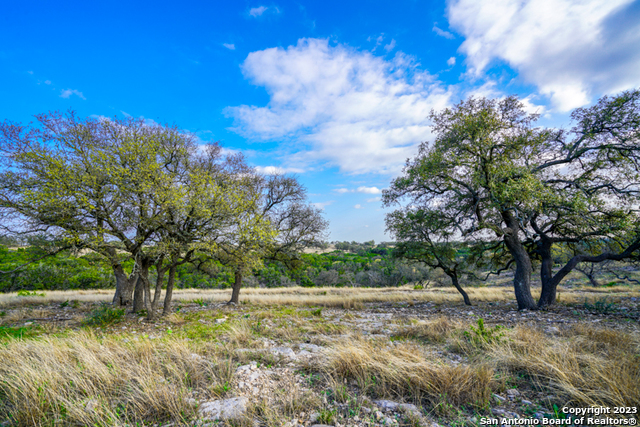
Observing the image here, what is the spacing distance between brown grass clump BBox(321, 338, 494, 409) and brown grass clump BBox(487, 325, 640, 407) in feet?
2.83

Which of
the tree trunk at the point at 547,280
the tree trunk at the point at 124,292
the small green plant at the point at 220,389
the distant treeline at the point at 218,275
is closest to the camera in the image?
the small green plant at the point at 220,389

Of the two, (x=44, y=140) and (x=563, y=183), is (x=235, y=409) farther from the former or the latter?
(x=563, y=183)

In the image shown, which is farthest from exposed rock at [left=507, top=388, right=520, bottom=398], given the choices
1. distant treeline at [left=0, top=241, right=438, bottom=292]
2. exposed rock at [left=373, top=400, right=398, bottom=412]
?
distant treeline at [left=0, top=241, right=438, bottom=292]

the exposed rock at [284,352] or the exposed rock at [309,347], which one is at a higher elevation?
the exposed rock at [284,352]

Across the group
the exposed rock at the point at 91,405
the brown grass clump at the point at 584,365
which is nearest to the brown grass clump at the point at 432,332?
the brown grass clump at the point at 584,365

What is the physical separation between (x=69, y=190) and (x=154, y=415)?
27.6ft

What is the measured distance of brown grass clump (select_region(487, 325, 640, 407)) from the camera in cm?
321

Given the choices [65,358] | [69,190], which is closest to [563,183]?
[65,358]

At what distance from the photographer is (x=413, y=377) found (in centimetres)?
391

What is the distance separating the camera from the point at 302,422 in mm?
3158

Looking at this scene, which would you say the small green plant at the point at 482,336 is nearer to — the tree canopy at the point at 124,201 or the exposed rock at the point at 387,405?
the exposed rock at the point at 387,405

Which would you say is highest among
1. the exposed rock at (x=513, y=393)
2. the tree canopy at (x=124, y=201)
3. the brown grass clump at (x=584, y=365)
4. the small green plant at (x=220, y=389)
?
the tree canopy at (x=124, y=201)

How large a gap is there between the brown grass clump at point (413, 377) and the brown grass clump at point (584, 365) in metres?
→ 0.86

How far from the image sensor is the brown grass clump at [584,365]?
10.5 feet
